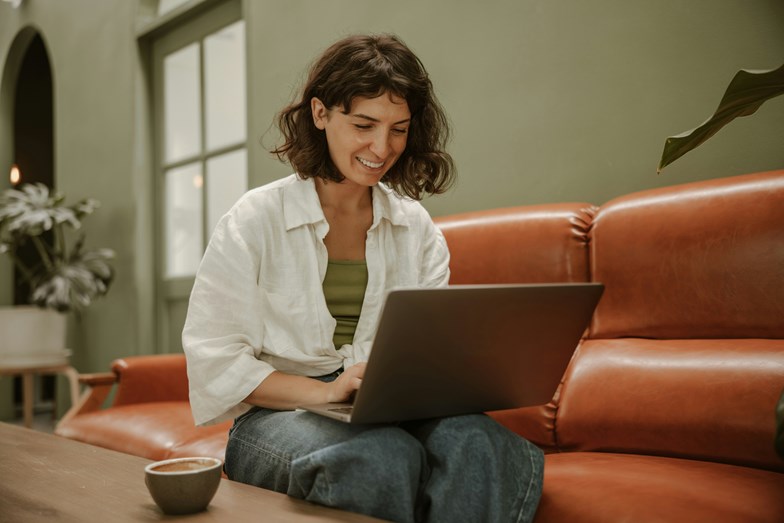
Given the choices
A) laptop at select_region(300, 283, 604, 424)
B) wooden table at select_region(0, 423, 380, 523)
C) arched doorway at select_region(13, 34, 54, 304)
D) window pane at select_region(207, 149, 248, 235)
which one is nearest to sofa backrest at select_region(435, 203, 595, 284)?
laptop at select_region(300, 283, 604, 424)

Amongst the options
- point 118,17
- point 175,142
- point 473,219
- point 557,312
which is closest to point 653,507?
point 557,312

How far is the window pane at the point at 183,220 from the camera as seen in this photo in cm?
349

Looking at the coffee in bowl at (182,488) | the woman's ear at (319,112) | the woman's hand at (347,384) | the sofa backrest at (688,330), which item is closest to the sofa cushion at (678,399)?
the sofa backrest at (688,330)

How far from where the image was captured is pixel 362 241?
1.49 m

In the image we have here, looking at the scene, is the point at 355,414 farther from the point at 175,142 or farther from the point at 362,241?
the point at 175,142

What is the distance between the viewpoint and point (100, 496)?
93 centimetres

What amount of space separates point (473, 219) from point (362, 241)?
49cm

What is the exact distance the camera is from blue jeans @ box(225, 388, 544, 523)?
0.98 m

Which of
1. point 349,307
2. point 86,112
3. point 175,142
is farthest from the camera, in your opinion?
point 86,112

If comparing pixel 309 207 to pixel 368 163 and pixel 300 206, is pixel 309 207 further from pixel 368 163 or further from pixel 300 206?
pixel 368 163

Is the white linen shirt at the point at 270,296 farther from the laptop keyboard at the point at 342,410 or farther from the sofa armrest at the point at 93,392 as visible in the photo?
the sofa armrest at the point at 93,392

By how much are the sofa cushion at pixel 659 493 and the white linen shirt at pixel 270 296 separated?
413 millimetres

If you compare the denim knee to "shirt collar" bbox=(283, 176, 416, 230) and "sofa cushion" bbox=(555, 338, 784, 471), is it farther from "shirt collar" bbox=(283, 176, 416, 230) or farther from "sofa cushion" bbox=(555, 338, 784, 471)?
"sofa cushion" bbox=(555, 338, 784, 471)

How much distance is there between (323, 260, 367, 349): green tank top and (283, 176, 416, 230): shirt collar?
10 centimetres
